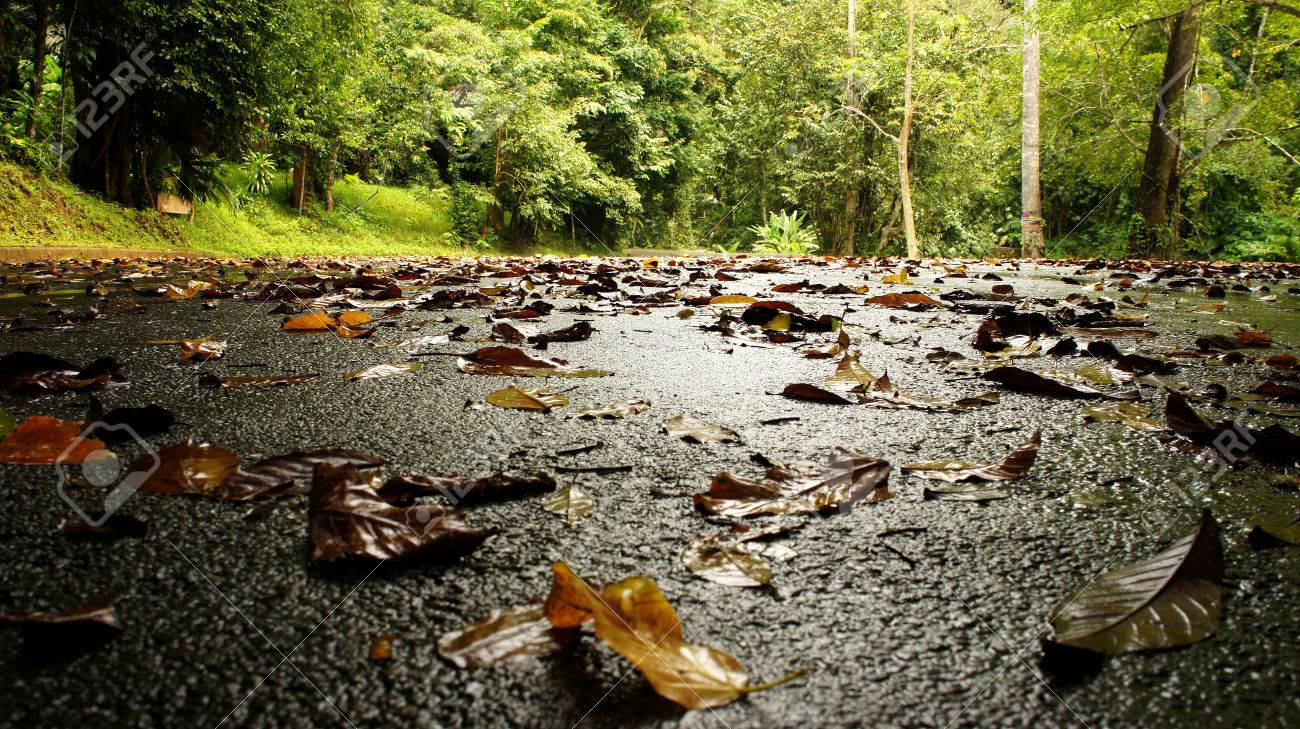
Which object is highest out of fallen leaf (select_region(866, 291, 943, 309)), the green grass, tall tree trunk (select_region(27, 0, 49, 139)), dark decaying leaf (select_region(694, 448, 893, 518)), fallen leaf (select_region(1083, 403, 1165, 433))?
tall tree trunk (select_region(27, 0, 49, 139))

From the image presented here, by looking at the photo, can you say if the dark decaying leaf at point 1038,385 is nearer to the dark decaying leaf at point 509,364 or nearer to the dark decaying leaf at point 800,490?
the dark decaying leaf at point 800,490

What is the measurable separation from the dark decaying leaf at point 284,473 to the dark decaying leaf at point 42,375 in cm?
89

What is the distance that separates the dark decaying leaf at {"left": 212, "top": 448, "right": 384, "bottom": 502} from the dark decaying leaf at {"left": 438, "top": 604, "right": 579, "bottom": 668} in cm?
44

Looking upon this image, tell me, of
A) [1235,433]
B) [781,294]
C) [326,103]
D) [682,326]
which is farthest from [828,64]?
[1235,433]

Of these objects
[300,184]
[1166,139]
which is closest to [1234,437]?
[1166,139]

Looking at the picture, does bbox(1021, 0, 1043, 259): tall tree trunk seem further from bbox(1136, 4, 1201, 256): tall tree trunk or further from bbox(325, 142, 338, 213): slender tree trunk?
bbox(325, 142, 338, 213): slender tree trunk

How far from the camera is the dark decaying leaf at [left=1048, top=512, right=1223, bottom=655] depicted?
604 millimetres

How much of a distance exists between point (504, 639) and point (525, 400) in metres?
0.91

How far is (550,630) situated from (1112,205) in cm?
3206

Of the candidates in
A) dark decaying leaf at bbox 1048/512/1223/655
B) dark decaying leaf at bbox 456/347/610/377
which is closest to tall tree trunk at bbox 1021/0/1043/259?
dark decaying leaf at bbox 456/347/610/377

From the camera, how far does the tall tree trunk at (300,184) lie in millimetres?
14766

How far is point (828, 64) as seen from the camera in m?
19.5

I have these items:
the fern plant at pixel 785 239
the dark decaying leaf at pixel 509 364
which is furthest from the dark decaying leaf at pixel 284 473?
the fern plant at pixel 785 239

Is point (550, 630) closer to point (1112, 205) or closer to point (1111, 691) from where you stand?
point (1111, 691)
